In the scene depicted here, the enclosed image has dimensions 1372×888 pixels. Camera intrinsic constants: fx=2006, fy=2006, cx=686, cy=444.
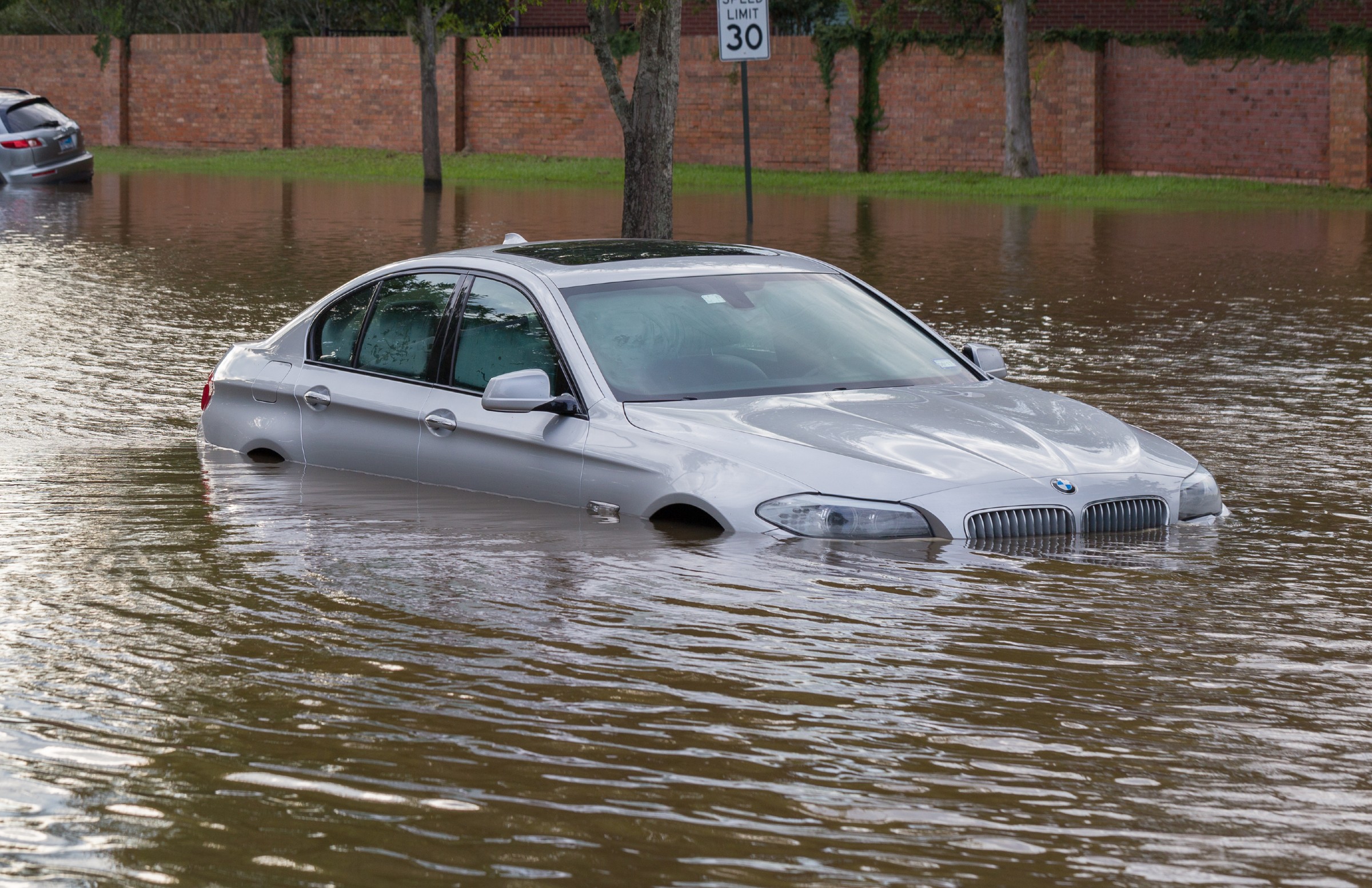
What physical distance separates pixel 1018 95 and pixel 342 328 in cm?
3220

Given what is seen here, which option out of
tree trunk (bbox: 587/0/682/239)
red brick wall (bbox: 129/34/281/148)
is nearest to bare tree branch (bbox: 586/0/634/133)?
tree trunk (bbox: 587/0/682/239)

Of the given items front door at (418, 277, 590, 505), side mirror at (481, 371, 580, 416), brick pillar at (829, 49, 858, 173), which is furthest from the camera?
brick pillar at (829, 49, 858, 173)

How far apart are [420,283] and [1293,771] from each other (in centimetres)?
462

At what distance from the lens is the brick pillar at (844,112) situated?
1719 inches

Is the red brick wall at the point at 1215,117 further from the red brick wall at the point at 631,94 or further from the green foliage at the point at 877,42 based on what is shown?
the red brick wall at the point at 631,94

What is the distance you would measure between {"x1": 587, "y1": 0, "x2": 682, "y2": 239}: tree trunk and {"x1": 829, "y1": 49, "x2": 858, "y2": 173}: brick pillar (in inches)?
979

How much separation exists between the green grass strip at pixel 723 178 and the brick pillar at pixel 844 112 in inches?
21.0

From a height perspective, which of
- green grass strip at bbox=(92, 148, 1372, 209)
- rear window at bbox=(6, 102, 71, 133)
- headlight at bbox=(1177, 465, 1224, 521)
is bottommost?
headlight at bbox=(1177, 465, 1224, 521)

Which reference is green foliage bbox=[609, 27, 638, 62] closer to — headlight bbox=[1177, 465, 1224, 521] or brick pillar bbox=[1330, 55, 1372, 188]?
brick pillar bbox=[1330, 55, 1372, 188]

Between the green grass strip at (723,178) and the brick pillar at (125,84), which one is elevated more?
the brick pillar at (125,84)

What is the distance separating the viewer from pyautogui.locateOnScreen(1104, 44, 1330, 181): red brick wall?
125 ft

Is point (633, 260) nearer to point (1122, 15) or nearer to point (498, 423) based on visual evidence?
point (498, 423)

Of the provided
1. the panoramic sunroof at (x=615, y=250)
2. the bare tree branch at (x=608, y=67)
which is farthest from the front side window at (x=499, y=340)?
the bare tree branch at (x=608, y=67)

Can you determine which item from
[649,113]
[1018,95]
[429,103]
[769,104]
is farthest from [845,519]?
[769,104]
